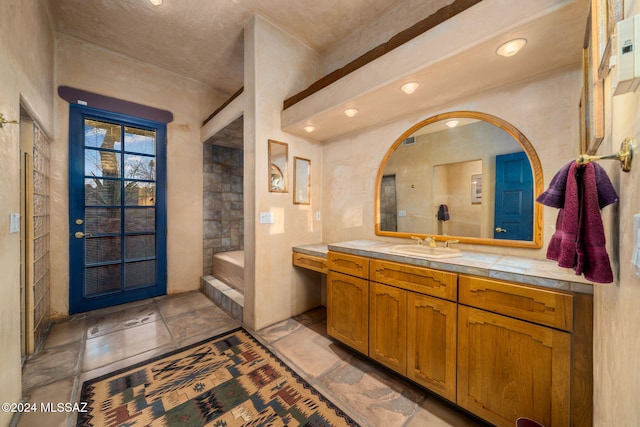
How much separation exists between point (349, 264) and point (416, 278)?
1.88 ft

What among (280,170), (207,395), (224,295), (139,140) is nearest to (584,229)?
(207,395)

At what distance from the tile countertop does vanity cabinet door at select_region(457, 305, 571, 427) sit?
8.5 inches

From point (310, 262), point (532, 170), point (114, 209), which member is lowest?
point (310, 262)

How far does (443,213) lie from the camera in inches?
79.8

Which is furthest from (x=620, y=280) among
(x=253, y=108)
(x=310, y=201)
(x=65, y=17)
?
(x=65, y=17)

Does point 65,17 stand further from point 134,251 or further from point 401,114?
point 401,114

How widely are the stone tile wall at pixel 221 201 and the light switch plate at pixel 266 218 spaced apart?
5.64ft

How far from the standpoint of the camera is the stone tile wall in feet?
12.2

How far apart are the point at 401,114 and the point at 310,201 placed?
4.42 ft

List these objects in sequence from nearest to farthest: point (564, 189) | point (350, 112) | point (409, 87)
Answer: point (564, 189) → point (409, 87) → point (350, 112)

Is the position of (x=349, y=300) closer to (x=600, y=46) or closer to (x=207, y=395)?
(x=207, y=395)

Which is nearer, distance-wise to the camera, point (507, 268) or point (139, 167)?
point (507, 268)

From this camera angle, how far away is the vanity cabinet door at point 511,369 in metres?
1.12

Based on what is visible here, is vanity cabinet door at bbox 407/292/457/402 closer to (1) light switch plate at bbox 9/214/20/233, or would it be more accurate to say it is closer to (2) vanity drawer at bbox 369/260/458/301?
(2) vanity drawer at bbox 369/260/458/301
